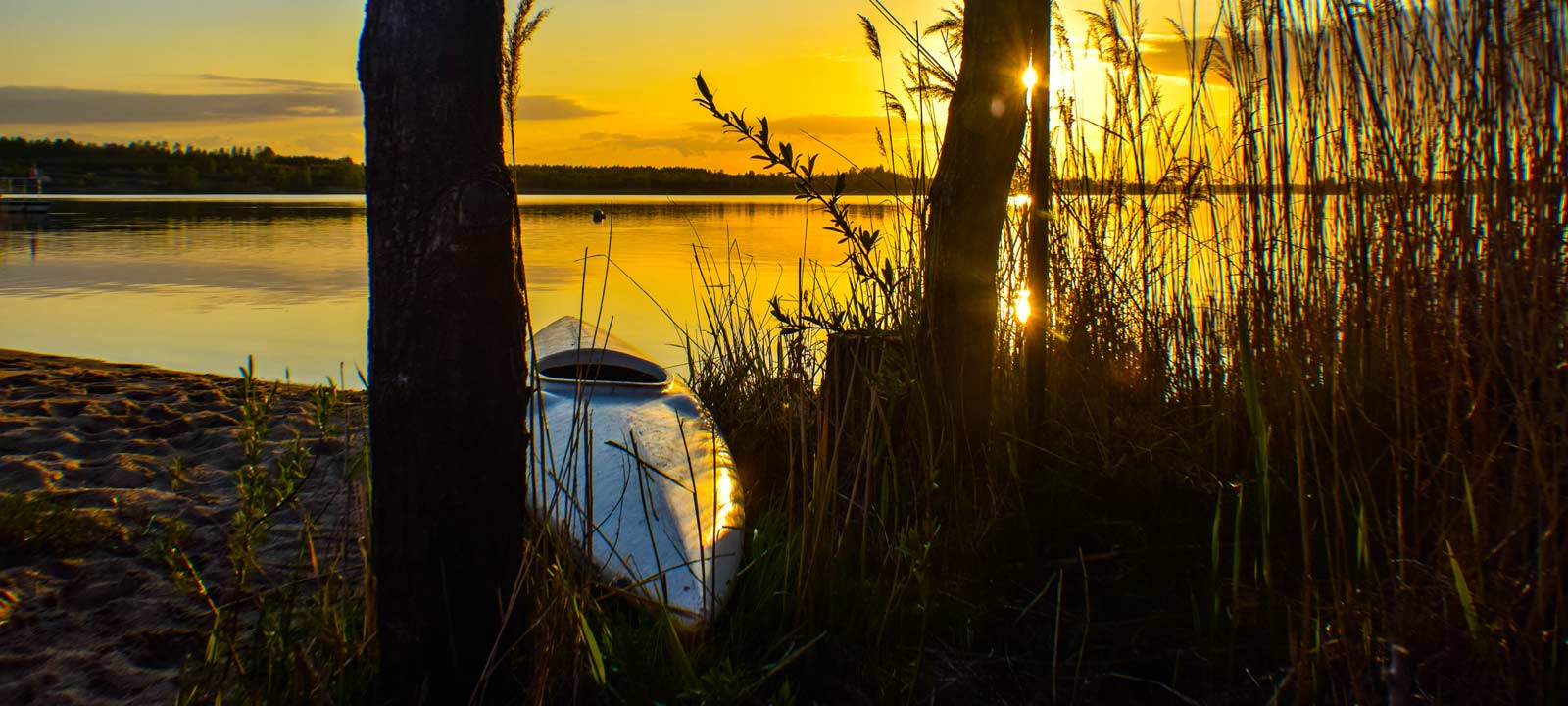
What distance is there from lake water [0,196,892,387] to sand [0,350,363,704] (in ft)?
2.36

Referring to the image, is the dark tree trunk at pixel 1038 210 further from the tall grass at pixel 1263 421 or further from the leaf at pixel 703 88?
the leaf at pixel 703 88

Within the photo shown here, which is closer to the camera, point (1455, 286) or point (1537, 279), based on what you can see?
point (1537, 279)

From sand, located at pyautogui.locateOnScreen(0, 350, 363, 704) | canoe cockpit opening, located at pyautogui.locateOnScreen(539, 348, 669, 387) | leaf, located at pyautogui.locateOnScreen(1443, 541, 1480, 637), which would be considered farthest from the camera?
canoe cockpit opening, located at pyautogui.locateOnScreen(539, 348, 669, 387)

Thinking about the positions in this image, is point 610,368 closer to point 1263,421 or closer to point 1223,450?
point 1223,450

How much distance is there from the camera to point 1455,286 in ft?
5.97

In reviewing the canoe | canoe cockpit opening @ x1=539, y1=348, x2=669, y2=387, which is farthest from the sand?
canoe cockpit opening @ x1=539, y1=348, x2=669, y2=387

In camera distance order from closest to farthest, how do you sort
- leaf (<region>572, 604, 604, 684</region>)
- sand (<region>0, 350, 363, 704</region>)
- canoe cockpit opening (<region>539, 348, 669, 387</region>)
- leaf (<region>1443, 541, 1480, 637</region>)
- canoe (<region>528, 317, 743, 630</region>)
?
leaf (<region>1443, 541, 1480, 637</region>)
leaf (<region>572, 604, 604, 684</region>)
canoe (<region>528, 317, 743, 630</region>)
sand (<region>0, 350, 363, 704</region>)
canoe cockpit opening (<region>539, 348, 669, 387</region>)

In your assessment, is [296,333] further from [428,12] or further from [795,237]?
[795,237]

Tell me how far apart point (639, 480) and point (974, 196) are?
4.45 feet

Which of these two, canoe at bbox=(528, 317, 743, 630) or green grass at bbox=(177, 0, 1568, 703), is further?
canoe at bbox=(528, 317, 743, 630)

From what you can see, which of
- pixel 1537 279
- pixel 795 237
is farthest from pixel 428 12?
pixel 795 237

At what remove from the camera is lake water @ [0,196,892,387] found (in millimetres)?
6891

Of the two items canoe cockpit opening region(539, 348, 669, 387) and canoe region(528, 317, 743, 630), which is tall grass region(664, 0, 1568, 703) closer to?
canoe region(528, 317, 743, 630)

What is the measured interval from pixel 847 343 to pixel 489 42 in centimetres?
157
